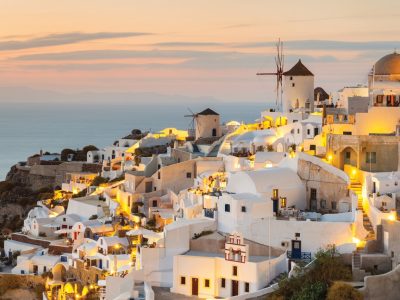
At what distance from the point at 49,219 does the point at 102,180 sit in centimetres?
558

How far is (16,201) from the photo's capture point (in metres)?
47.6

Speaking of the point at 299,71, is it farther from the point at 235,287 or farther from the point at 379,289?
the point at 379,289

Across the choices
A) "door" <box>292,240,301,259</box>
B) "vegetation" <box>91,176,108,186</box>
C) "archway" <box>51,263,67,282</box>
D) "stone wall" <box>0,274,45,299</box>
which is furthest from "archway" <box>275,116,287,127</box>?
"door" <box>292,240,301,259</box>

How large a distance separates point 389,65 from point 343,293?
49.6 feet

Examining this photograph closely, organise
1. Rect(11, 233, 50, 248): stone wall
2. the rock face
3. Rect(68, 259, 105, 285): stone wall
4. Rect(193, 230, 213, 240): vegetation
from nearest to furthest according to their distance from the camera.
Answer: Rect(193, 230, 213, 240): vegetation < Rect(68, 259, 105, 285): stone wall < Rect(11, 233, 50, 248): stone wall < the rock face

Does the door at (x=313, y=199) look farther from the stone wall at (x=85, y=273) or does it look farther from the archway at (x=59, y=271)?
the archway at (x=59, y=271)

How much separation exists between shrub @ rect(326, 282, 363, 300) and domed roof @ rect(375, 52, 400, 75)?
47.7 feet

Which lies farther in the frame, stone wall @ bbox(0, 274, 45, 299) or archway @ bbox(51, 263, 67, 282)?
stone wall @ bbox(0, 274, 45, 299)

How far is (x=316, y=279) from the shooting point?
75.4ft

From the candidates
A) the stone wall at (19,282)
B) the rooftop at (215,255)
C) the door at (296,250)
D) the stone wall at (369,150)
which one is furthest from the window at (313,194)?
the stone wall at (19,282)

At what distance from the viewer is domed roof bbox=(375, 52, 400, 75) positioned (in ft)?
112

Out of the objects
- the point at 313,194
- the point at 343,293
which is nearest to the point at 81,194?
the point at 313,194

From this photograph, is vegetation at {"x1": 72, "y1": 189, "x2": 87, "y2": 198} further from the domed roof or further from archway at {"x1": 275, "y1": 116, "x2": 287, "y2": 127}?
the domed roof

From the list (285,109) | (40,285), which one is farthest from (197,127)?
(40,285)
